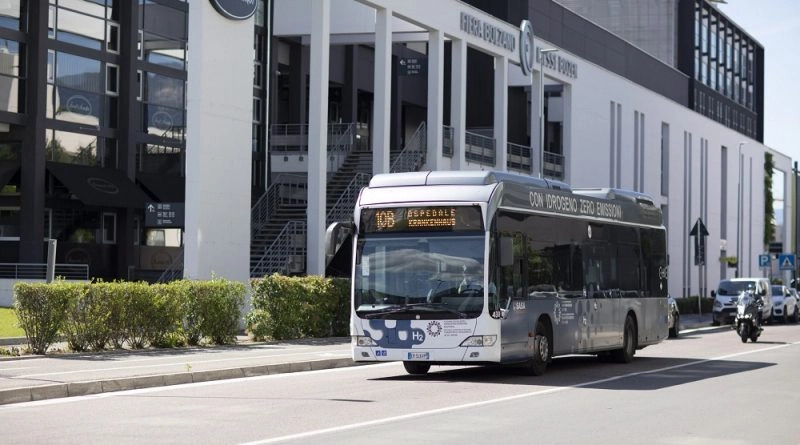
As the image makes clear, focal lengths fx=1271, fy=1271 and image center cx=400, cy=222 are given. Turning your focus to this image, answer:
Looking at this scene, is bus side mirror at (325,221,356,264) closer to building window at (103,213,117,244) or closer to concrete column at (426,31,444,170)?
concrete column at (426,31,444,170)

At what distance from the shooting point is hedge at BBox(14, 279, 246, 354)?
916 inches

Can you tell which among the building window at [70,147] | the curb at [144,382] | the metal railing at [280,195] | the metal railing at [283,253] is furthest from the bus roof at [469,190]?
the building window at [70,147]

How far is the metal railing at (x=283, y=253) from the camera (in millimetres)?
38219

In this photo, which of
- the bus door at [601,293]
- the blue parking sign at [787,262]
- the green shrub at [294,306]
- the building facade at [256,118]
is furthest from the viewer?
the blue parking sign at [787,262]

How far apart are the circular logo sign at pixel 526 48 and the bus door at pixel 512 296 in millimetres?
29323

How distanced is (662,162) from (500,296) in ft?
172

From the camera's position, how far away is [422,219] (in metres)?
19.3

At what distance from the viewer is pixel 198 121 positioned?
30891mm

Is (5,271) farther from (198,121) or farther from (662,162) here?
(662,162)

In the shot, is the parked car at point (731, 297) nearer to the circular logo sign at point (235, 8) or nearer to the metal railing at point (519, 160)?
the metal railing at point (519, 160)

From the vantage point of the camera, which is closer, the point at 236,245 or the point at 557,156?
the point at 236,245

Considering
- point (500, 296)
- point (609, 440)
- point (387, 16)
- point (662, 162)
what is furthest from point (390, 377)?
point (662, 162)

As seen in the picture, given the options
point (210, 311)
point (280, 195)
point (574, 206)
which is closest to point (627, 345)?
point (574, 206)

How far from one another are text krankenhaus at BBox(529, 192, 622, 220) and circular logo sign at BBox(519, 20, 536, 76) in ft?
80.3
